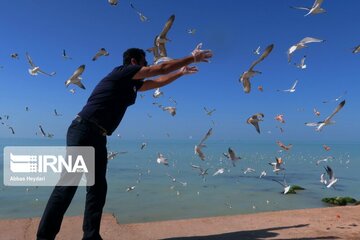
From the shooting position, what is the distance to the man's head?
5.02 meters

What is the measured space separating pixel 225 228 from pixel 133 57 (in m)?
2.97

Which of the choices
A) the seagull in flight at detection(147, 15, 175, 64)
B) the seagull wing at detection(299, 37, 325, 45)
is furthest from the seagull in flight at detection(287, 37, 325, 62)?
the seagull in flight at detection(147, 15, 175, 64)

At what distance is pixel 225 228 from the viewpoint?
6289 millimetres

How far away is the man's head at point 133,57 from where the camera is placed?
5.02 meters

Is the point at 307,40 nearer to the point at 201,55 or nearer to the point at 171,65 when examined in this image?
the point at 201,55

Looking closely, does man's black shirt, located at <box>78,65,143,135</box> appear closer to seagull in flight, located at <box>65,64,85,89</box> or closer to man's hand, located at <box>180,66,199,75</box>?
man's hand, located at <box>180,66,199,75</box>

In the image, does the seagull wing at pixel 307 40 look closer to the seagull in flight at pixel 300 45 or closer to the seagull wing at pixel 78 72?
the seagull in flight at pixel 300 45

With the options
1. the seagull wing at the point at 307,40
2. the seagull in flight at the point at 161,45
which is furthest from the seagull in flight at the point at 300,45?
the seagull in flight at the point at 161,45

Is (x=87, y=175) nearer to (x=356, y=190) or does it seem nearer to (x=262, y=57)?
(x=262, y=57)

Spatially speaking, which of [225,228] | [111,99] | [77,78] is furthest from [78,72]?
[225,228]

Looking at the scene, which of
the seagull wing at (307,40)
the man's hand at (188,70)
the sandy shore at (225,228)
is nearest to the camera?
the man's hand at (188,70)

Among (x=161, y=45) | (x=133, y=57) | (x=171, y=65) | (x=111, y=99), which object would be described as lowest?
(x=111, y=99)

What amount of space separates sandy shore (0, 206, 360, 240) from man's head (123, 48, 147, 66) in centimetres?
239

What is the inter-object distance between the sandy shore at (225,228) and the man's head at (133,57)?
2.39m
